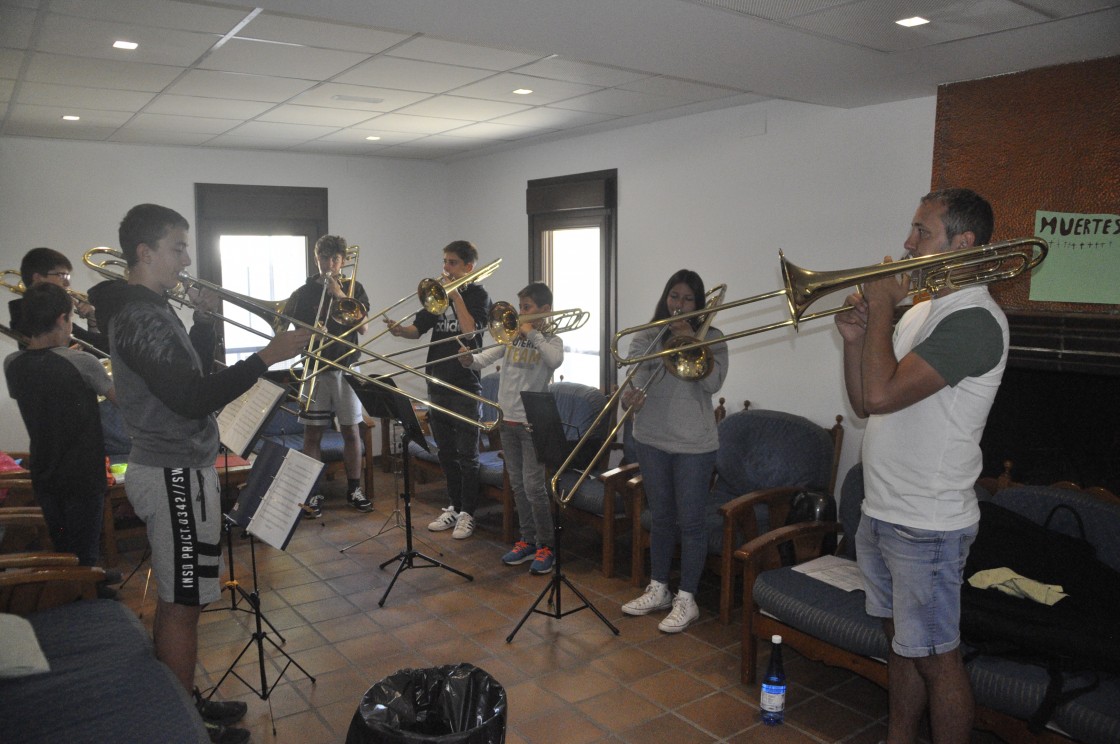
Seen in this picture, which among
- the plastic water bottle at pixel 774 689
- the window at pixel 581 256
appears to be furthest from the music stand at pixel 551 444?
the window at pixel 581 256

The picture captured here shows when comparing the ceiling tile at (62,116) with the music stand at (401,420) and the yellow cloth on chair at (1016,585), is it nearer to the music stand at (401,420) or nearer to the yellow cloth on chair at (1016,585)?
the music stand at (401,420)

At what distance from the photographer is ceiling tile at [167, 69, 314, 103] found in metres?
4.04

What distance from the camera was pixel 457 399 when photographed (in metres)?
5.15

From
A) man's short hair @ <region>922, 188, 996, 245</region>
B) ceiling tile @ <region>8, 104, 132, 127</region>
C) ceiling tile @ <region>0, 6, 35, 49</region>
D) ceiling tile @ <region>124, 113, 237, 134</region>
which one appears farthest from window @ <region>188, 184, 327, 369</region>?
man's short hair @ <region>922, 188, 996, 245</region>

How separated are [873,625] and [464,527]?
9.59 ft

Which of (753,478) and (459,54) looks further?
(753,478)

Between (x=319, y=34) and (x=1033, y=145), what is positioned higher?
(x=319, y=34)

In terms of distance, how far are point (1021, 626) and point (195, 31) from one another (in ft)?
12.0

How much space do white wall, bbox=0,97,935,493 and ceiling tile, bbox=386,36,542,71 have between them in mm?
1744

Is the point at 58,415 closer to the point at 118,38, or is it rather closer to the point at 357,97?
the point at 118,38

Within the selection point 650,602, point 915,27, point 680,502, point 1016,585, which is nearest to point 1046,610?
point 1016,585

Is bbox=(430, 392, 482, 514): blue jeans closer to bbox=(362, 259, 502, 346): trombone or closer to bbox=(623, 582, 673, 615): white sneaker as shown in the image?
bbox=(362, 259, 502, 346): trombone

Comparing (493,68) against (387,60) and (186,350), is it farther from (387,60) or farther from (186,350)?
(186,350)

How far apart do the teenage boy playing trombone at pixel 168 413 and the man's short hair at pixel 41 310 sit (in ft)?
3.47
